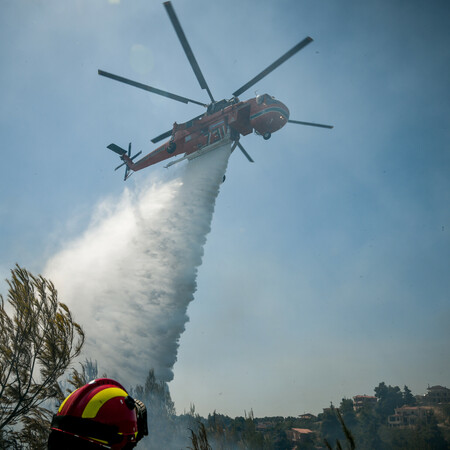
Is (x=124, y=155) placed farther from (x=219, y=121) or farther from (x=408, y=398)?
(x=408, y=398)

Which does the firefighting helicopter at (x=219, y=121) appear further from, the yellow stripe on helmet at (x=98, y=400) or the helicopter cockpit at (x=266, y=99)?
the yellow stripe on helmet at (x=98, y=400)

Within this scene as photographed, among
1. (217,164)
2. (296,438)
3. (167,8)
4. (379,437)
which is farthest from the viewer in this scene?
(296,438)

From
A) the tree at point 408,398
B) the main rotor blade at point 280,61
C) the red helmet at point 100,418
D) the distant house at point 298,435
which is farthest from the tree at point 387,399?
the red helmet at point 100,418

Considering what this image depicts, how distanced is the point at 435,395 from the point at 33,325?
234 feet

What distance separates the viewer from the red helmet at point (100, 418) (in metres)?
1.94

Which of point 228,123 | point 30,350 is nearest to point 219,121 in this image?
point 228,123

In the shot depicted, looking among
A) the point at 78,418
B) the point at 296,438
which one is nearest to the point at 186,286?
the point at 78,418

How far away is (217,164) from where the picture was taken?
2125 centimetres

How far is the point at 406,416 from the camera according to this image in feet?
166

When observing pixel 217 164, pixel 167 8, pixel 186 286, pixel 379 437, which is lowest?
pixel 379 437

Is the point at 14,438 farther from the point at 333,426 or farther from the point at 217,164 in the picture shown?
the point at 333,426

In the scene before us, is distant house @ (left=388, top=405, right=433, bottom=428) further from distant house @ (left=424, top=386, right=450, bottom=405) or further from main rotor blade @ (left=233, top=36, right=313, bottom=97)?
main rotor blade @ (left=233, top=36, right=313, bottom=97)

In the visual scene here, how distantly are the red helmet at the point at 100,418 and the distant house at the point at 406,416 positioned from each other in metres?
54.3

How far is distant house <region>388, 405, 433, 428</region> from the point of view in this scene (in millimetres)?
45625
